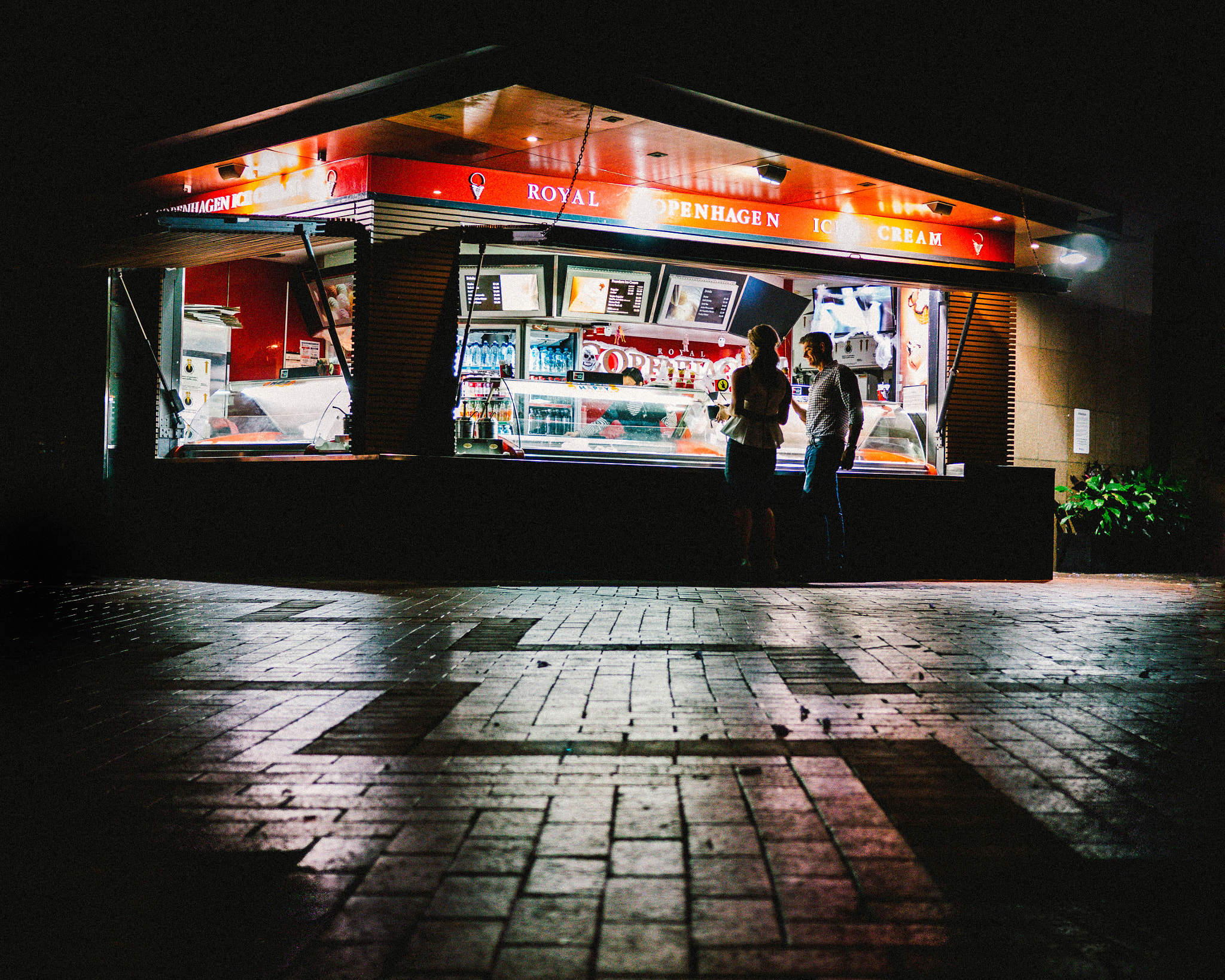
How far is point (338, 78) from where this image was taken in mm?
8188

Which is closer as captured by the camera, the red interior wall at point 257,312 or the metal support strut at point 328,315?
the metal support strut at point 328,315

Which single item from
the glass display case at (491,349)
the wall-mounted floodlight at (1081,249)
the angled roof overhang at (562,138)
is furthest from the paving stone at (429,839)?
the wall-mounted floodlight at (1081,249)

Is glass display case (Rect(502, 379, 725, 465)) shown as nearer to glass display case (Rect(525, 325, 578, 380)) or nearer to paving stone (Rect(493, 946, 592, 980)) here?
glass display case (Rect(525, 325, 578, 380))

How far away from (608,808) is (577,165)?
760 cm

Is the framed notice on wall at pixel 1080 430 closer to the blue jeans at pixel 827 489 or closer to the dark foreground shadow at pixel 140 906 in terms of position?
the blue jeans at pixel 827 489

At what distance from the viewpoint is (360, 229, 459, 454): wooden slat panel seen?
9578 millimetres

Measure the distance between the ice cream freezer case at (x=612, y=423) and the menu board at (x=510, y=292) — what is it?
5.70 feet

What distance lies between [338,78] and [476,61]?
4.61 feet

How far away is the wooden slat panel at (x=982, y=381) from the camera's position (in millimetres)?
11664

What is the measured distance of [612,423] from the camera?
396 inches

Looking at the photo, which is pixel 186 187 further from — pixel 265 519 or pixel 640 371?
pixel 640 371

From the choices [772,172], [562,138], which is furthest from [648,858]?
[772,172]

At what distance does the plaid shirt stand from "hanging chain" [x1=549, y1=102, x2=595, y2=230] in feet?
10.0

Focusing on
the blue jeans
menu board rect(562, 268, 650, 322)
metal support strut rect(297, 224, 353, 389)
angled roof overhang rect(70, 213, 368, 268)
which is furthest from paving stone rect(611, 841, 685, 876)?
menu board rect(562, 268, 650, 322)
